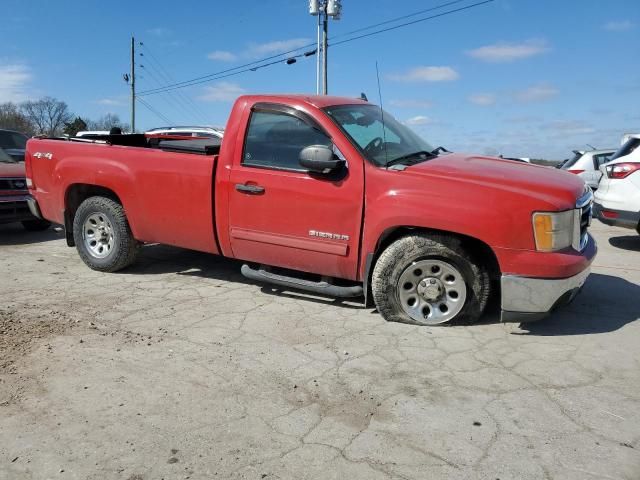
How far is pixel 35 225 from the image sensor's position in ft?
29.2

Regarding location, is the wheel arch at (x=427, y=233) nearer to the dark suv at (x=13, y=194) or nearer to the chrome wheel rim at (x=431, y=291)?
the chrome wheel rim at (x=431, y=291)

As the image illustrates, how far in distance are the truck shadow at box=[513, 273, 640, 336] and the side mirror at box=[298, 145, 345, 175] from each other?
2051 millimetres

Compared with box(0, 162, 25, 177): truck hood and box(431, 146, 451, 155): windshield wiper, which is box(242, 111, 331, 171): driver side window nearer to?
box(431, 146, 451, 155): windshield wiper

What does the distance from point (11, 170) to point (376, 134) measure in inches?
247

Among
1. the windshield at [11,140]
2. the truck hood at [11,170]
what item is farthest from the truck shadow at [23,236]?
the windshield at [11,140]

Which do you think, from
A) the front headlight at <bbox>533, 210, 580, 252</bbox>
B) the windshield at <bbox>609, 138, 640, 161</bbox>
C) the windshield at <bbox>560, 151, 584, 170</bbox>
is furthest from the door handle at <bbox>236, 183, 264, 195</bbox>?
the windshield at <bbox>560, 151, 584, 170</bbox>

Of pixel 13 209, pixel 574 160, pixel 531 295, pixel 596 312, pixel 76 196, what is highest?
pixel 574 160

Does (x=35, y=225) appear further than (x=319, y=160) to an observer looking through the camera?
Yes

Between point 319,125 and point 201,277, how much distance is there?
2.29 m

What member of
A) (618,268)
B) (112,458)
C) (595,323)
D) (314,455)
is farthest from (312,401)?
(618,268)

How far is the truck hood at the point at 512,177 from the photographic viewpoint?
156 inches

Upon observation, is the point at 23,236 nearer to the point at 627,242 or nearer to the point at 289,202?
the point at 289,202

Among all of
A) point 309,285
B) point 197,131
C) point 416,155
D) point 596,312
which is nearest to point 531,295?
point 596,312

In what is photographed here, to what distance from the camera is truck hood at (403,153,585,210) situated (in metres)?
3.95
